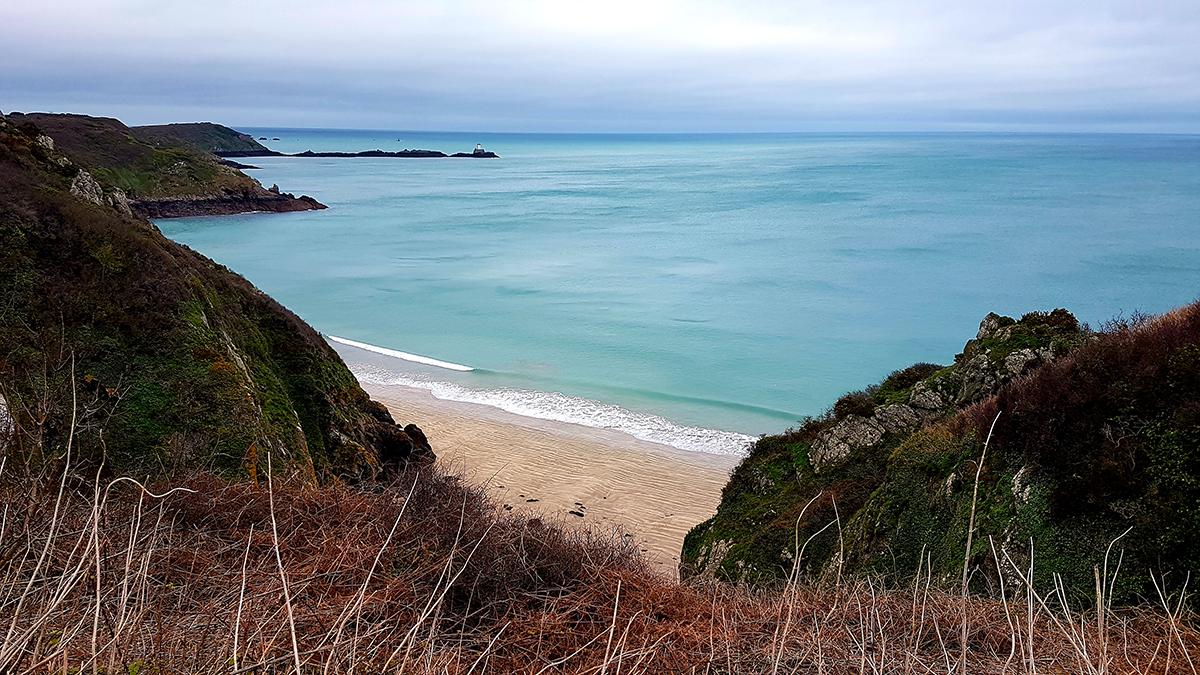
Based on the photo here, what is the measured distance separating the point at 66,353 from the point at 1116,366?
1293 cm

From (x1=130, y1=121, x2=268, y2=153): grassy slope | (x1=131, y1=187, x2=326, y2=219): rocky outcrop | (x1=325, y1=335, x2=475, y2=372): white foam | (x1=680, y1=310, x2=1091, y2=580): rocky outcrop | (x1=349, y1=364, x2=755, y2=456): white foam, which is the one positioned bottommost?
(x1=349, y1=364, x2=755, y2=456): white foam

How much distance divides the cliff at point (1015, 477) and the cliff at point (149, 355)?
22.2 feet

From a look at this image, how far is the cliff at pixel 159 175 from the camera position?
67438 millimetres

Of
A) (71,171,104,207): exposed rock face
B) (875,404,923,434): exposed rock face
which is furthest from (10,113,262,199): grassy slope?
(875,404,923,434): exposed rock face

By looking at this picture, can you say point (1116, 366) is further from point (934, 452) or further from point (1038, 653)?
point (1038, 653)

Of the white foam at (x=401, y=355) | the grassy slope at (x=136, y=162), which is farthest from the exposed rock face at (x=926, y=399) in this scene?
the grassy slope at (x=136, y=162)

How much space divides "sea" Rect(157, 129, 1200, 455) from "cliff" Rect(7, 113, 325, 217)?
2.99 metres

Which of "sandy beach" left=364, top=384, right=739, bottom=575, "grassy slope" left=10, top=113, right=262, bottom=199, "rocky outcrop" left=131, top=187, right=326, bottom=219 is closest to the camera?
"sandy beach" left=364, top=384, right=739, bottom=575

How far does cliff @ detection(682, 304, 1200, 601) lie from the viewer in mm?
6609

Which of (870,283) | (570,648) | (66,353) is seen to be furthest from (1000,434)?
(870,283)

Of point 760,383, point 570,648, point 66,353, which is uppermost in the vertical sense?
point 66,353

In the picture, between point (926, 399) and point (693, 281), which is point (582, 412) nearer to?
point (926, 399)

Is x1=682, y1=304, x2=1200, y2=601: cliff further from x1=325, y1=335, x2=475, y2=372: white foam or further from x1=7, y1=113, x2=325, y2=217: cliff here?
x1=7, y1=113, x2=325, y2=217: cliff

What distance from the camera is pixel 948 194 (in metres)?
93.1
